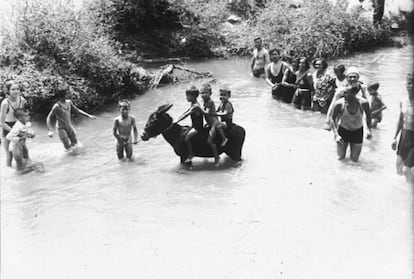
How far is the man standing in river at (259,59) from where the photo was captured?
51.0ft

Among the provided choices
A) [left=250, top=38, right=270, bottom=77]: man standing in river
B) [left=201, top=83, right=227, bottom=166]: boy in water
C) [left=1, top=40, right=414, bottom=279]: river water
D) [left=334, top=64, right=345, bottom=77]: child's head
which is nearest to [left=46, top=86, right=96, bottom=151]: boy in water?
[left=1, top=40, right=414, bottom=279]: river water

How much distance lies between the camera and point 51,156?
10117mm

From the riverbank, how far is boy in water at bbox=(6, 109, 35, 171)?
2676 mm

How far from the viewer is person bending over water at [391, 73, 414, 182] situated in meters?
7.81

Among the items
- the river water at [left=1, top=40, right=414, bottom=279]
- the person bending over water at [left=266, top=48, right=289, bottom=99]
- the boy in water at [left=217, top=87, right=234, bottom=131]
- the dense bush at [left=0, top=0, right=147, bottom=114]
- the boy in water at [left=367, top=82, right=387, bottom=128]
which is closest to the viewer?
the river water at [left=1, top=40, right=414, bottom=279]

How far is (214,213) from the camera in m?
7.60

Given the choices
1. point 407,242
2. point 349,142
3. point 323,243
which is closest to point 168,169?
point 349,142

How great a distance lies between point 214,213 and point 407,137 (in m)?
2.89

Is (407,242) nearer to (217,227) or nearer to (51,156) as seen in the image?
(217,227)

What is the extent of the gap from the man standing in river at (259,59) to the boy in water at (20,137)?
25.7 ft

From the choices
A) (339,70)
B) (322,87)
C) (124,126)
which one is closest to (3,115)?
(124,126)

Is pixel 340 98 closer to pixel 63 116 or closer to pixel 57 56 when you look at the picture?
pixel 63 116

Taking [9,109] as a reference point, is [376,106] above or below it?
below

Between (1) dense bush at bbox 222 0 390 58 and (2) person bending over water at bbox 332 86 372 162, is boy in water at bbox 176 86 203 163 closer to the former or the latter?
(2) person bending over water at bbox 332 86 372 162
